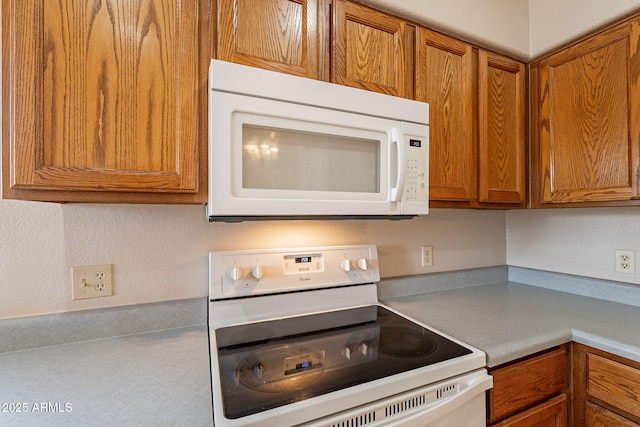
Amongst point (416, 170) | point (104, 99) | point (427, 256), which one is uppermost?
point (104, 99)

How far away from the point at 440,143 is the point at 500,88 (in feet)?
1.59

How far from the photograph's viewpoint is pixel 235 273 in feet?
3.48

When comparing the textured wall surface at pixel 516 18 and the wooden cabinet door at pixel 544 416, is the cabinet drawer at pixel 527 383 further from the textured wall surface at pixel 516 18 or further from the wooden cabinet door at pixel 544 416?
the textured wall surface at pixel 516 18

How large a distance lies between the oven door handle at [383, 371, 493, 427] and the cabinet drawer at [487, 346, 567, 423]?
0.06 meters

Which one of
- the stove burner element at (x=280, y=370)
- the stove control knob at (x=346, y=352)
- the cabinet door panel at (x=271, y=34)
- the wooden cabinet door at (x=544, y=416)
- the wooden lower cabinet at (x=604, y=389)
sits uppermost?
the cabinet door panel at (x=271, y=34)

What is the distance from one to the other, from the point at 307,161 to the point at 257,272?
18.1 inches

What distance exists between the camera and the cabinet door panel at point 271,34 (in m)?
0.87

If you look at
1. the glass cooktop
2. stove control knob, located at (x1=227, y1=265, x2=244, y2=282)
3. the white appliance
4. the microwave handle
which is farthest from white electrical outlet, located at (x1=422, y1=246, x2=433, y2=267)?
stove control knob, located at (x1=227, y1=265, x2=244, y2=282)

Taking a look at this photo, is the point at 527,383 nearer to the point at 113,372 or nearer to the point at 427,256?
the point at 427,256

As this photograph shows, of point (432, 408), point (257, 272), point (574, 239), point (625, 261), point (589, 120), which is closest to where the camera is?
point (432, 408)

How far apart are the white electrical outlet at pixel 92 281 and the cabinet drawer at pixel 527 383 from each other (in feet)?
4.14

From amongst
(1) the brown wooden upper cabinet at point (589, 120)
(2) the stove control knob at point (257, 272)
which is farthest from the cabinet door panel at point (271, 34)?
(1) the brown wooden upper cabinet at point (589, 120)

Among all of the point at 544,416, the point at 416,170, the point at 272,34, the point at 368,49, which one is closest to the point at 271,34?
the point at 272,34

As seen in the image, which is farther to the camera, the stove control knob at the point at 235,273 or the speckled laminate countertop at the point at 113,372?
the stove control knob at the point at 235,273
